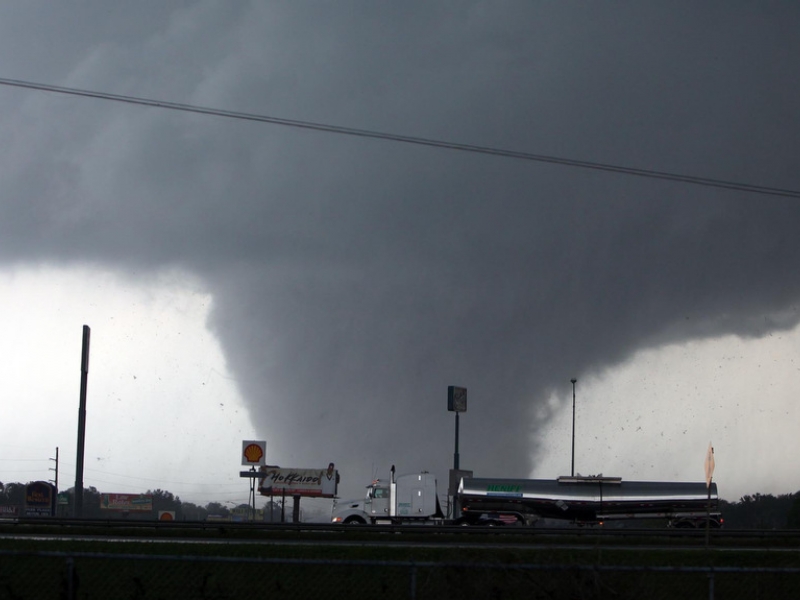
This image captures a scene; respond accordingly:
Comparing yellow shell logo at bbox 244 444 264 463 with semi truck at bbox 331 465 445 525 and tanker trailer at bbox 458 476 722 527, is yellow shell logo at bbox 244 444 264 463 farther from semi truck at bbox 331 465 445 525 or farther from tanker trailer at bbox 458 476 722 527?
tanker trailer at bbox 458 476 722 527

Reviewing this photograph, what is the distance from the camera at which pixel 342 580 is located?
1091 cm

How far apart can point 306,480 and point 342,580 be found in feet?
161

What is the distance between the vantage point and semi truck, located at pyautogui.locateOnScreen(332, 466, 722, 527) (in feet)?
145

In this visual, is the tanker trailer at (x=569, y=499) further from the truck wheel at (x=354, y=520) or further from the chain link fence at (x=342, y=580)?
the chain link fence at (x=342, y=580)

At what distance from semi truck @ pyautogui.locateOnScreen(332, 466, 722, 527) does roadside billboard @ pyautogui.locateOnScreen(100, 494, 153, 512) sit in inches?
2779

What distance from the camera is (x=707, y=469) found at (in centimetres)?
2070

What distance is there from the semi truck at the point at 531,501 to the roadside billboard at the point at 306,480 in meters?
14.0

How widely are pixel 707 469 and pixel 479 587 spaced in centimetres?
Result: 1188

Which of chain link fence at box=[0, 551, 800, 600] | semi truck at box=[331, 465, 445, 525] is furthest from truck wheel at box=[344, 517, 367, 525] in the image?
chain link fence at box=[0, 551, 800, 600]

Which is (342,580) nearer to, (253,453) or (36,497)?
(253,453)

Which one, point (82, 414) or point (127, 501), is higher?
point (82, 414)

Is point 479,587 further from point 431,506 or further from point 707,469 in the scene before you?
point 431,506

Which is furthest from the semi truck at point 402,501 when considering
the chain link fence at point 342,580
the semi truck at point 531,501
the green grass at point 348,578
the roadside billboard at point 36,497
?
the roadside billboard at point 36,497

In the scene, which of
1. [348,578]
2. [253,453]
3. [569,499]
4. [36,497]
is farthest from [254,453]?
[36,497]
